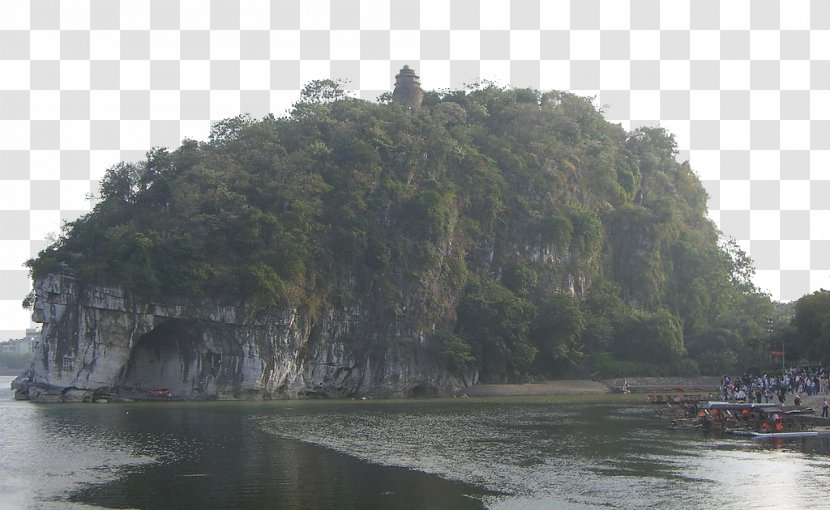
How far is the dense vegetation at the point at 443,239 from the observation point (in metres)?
75.0

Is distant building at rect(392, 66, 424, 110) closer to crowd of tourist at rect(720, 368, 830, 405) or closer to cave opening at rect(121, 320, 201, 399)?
cave opening at rect(121, 320, 201, 399)

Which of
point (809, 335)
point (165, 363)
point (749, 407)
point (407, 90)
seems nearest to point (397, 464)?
point (749, 407)

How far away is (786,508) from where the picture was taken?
24344 millimetres

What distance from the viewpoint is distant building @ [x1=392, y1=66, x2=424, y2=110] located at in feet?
364

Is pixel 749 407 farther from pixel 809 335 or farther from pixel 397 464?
pixel 809 335

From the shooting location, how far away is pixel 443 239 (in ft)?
284

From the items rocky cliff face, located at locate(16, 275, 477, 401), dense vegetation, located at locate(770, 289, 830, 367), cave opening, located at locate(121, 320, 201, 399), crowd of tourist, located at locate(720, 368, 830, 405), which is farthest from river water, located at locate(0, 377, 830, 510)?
dense vegetation, located at locate(770, 289, 830, 367)

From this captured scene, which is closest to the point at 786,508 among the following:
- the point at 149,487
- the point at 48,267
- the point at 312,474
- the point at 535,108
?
the point at 312,474

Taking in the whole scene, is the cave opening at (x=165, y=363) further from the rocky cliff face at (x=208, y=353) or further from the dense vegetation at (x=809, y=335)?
the dense vegetation at (x=809, y=335)

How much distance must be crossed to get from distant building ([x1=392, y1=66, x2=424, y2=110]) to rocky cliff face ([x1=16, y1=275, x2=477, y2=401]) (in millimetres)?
38523

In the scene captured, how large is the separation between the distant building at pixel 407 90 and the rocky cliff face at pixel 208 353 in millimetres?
38523

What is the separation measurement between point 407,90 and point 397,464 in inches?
3276

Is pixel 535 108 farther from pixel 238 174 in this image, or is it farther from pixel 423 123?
pixel 238 174

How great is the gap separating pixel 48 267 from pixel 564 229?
5015 centimetres
